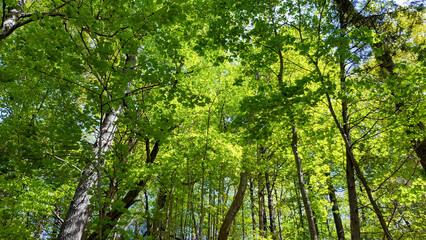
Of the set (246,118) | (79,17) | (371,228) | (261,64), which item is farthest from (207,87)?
(371,228)

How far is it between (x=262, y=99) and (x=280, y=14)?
271 cm

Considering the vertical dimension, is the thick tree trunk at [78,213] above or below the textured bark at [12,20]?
below

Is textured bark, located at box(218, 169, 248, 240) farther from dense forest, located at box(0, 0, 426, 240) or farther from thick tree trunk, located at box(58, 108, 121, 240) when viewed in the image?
thick tree trunk, located at box(58, 108, 121, 240)

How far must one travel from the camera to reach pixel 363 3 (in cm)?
474

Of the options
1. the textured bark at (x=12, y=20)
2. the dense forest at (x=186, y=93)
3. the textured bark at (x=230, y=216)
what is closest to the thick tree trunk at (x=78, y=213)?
the dense forest at (x=186, y=93)

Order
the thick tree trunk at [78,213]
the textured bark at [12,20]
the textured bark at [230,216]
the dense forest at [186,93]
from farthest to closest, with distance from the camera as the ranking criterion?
1. the textured bark at [230,216]
2. the thick tree trunk at [78,213]
3. the textured bark at [12,20]
4. the dense forest at [186,93]

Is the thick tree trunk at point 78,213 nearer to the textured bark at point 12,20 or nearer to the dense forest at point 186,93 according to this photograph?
the dense forest at point 186,93

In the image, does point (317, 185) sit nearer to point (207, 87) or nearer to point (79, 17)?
point (207, 87)

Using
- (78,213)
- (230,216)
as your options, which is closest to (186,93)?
(78,213)

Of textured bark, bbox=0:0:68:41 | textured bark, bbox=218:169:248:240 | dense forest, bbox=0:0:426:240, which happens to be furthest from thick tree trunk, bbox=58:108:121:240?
textured bark, bbox=218:169:248:240

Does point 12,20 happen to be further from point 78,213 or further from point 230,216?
point 230,216

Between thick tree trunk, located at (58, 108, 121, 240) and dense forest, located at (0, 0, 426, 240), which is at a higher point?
dense forest, located at (0, 0, 426, 240)

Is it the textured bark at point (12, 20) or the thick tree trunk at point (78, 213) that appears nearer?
the textured bark at point (12, 20)

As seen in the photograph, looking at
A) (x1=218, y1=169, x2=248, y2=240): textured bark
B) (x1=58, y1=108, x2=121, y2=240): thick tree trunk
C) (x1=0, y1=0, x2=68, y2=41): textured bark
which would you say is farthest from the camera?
(x1=218, y1=169, x2=248, y2=240): textured bark
